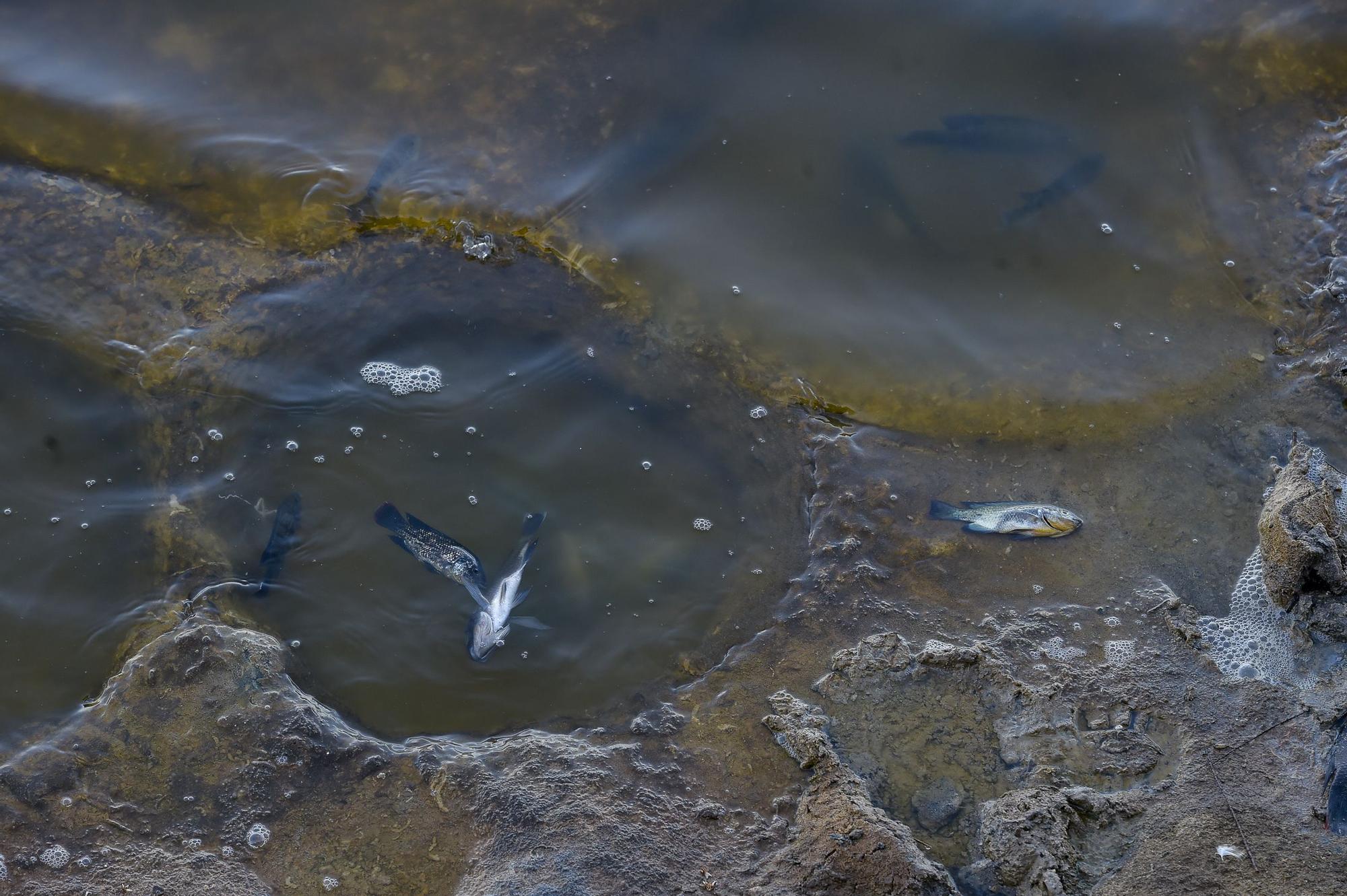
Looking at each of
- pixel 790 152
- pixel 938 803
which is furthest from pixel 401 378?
pixel 938 803

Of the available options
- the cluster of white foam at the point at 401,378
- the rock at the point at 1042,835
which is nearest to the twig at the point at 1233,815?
the rock at the point at 1042,835

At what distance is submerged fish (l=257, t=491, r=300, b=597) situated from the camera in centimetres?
398

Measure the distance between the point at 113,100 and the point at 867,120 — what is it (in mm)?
4134

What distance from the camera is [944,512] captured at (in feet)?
13.2

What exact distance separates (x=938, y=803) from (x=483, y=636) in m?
1.83

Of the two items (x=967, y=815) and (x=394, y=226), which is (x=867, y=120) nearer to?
(x=394, y=226)

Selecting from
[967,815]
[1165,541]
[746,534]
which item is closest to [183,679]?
[746,534]

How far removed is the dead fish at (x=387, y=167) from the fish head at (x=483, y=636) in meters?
2.29

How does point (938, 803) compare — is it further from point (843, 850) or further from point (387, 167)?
point (387, 167)

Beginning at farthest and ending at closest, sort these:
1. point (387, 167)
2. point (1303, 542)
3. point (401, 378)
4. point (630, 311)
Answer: point (387, 167) < point (630, 311) < point (401, 378) < point (1303, 542)

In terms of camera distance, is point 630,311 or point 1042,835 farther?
point 630,311

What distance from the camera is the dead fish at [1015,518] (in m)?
3.95

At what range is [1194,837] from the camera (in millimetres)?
2914

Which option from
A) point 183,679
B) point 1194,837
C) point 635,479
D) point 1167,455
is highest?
point 1167,455
